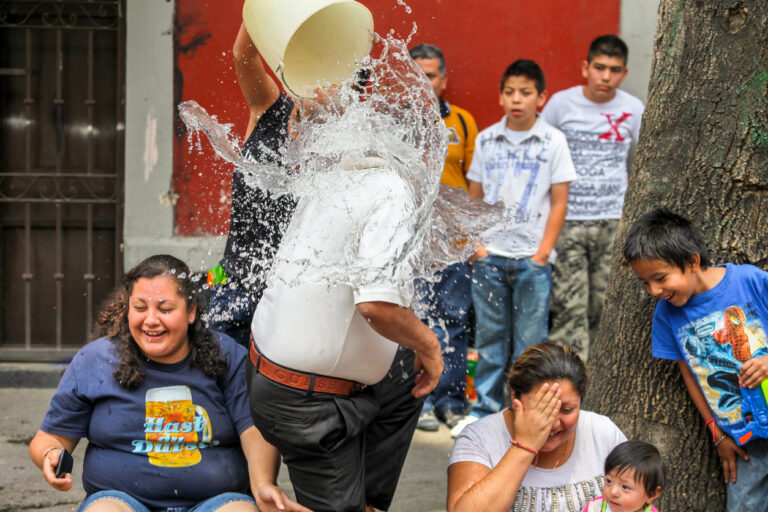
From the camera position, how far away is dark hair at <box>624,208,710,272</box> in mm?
2861

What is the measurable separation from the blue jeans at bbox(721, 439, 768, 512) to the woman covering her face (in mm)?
603

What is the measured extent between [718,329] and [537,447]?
0.87 m

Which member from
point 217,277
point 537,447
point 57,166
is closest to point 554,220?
point 217,277

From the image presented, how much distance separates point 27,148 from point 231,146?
3.52 meters

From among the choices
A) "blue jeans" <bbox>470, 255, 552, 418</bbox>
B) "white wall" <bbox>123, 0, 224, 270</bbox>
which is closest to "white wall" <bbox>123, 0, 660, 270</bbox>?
"white wall" <bbox>123, 0, 224, 270</bbox>

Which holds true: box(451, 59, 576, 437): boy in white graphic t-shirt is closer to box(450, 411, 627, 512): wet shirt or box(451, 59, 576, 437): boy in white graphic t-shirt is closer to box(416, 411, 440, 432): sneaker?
box(416, 411, 440, 432): sneaker

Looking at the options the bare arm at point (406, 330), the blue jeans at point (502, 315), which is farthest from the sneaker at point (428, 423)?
the bare arm at point (406, 330)

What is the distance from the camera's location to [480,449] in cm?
265

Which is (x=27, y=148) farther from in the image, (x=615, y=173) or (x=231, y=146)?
(x=615, y=173)

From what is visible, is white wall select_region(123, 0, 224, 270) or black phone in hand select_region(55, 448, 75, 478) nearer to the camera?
black phone in hand select_region(55, 448, 75, 478)

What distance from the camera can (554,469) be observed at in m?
2.66

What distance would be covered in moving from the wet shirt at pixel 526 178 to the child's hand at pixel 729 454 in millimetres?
1945

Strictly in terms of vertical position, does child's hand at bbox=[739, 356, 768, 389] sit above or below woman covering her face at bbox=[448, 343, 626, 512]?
above

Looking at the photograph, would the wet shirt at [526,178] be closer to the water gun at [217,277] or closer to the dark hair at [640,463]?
the water gun at [217,277]
